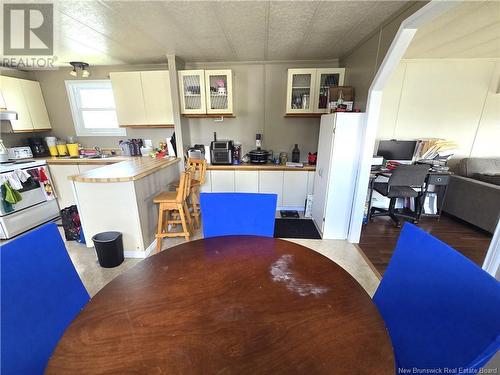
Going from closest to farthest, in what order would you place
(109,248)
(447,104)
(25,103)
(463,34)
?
(109,248), (463,34), (447,104), (25,103)

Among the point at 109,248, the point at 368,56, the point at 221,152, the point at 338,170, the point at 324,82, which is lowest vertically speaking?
the point at 109,248

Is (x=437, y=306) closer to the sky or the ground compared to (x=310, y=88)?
closer to the ground

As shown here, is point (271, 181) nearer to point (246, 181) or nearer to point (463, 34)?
point (246, 181)

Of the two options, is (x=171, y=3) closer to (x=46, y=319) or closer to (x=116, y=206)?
(x=116, y=206)

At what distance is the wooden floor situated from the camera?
239 centimetres

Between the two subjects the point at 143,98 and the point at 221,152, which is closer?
the point at 143,98

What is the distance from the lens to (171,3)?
1721mm

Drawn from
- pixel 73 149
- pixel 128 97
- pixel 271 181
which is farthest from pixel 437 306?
pixel 73 149

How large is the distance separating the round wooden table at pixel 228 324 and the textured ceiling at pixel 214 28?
205 cm

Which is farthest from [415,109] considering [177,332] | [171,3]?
[177,332]

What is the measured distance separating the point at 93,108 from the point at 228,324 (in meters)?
4.46

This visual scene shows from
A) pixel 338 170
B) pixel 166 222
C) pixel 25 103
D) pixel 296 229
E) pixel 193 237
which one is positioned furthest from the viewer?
pixel 25 103

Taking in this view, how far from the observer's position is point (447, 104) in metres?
3.27

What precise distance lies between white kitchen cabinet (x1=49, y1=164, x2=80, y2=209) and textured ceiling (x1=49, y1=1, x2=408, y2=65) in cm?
159
